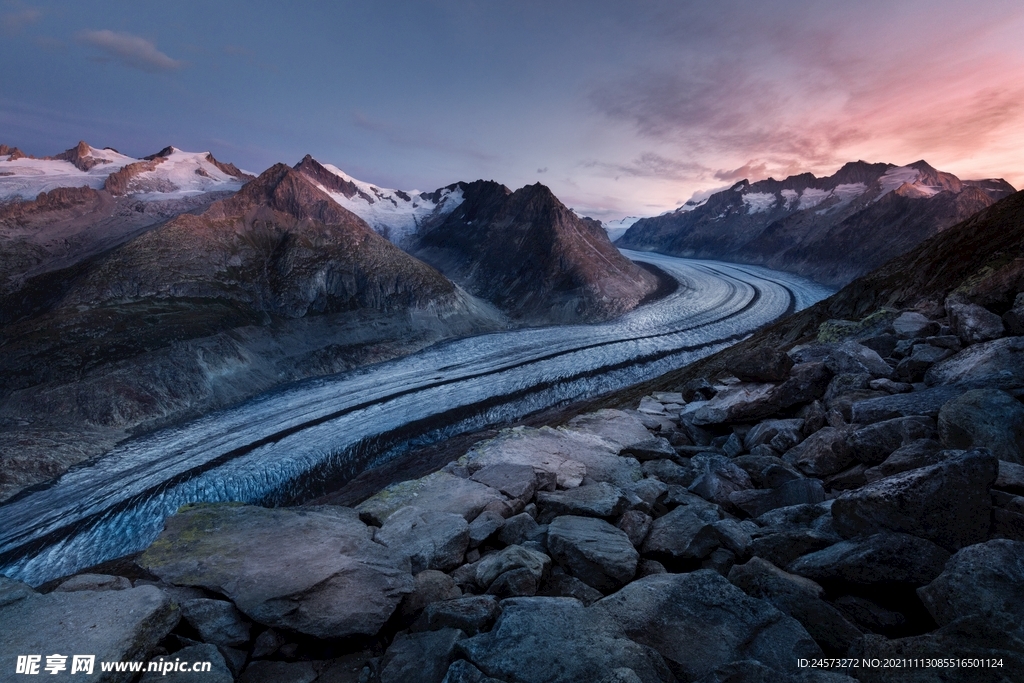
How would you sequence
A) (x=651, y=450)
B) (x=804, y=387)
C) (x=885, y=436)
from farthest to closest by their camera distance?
1. (x=804, y=387)
2. (x=651, y=450)
3. (x=885, y=436)

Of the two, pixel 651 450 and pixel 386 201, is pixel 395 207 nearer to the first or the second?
pixel 386 201

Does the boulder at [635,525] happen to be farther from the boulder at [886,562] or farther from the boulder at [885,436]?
the boulder at [885,436]

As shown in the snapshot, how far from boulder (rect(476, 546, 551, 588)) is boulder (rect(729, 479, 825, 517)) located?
401 centimetres

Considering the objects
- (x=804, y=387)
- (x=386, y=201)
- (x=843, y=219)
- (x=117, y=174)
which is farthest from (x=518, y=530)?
(x=386, y=201)

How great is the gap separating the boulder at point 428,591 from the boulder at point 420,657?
60 cm

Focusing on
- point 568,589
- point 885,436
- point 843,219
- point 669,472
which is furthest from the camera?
point 843,219

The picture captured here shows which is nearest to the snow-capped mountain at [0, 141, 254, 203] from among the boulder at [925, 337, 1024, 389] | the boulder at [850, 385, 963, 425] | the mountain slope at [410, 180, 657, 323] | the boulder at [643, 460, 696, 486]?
the mountain slope at [410, 180, 657, 323]

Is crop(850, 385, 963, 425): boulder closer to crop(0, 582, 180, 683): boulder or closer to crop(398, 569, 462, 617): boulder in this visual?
crop(398, 569, 462, 617): boulder

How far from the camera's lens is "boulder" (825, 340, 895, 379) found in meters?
11.7

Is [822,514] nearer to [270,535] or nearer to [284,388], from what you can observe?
[270,535]

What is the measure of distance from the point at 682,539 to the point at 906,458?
413 centimetres

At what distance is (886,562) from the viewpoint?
17.8 feet

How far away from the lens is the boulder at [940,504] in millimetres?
5785

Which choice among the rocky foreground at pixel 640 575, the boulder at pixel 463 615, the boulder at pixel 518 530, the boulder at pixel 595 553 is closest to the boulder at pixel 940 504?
the rocky foreground at pixel 640 575
